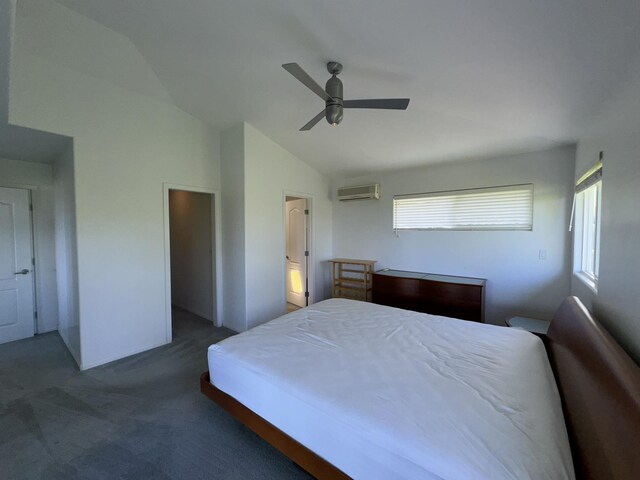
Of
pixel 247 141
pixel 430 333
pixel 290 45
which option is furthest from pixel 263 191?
pixel 430 333

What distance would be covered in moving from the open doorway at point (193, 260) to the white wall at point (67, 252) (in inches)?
41.6

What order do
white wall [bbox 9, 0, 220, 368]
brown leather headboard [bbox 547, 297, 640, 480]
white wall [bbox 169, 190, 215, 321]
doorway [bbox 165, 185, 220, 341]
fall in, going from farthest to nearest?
white wall [bbox 169, 190, 215, 321] → doorway [bbox 165, 185, 220, 341] → white wall [bbox 9, 0, 220, 368] → brown leather headboard [bbox 547, 297, 640, 480]

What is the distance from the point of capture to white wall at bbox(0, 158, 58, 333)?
3.55 meters

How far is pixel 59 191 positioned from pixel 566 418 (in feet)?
16.6

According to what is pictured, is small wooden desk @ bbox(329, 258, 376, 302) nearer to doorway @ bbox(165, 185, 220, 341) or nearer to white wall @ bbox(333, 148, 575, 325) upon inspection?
white wall @ bbox(333, 148, 575, 325)

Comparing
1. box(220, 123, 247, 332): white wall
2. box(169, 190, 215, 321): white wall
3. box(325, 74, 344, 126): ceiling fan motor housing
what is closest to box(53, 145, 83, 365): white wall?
box(169, 190, 215, 321): white wall

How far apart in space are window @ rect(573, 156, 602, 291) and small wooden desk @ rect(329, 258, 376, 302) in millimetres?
2462

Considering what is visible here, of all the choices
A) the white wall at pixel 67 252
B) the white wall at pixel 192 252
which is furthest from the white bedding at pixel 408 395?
the white wall at pixel 192 252

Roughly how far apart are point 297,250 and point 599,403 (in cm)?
417

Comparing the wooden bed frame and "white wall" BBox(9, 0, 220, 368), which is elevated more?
"white wall" BBox(9, 0, 220, 368)

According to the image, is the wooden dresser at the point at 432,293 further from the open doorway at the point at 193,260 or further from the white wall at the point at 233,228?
the open doorway at the point at 193,260

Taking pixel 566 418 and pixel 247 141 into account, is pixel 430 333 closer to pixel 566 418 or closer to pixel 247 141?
pixel 566 418

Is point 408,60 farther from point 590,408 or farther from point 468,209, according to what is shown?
point 468,209

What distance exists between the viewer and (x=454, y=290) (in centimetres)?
340
